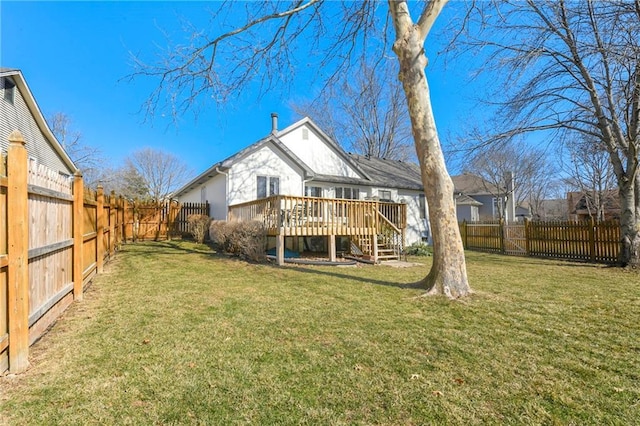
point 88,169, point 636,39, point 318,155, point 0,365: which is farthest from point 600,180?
point 88,169

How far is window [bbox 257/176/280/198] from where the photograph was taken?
50.1 feet

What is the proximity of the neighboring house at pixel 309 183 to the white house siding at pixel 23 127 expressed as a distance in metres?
6.48

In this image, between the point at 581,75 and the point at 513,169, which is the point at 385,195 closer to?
the point at 581,75

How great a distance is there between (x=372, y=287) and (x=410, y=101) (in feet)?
12.9

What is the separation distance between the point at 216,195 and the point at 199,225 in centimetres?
174

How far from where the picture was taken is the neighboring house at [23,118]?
1025cm

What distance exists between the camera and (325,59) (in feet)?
30.6

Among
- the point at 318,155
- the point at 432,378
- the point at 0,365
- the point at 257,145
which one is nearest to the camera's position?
the point at 0,365

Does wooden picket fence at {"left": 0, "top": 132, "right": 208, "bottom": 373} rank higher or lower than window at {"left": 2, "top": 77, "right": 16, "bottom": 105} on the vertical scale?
lower

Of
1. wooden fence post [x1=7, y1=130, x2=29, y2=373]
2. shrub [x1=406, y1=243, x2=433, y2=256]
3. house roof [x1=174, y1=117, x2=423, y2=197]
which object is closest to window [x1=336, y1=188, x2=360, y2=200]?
house roof [x1=174, y1=117, x2=423, y2=197]

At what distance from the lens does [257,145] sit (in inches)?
582

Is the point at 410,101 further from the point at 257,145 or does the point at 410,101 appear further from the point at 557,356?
the point at 257,145

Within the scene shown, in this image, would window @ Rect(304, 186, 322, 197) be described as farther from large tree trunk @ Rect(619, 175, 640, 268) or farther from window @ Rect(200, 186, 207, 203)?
large tree trunk @ Rect(619, 175, 640, 268)

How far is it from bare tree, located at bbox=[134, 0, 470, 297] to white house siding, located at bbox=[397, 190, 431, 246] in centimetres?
1138
